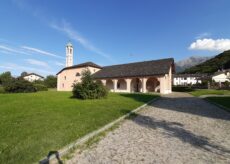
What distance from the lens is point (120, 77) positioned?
3384 centimetres

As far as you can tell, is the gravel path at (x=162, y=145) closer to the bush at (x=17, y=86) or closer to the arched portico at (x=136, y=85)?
the bush at (x=17, y=86)

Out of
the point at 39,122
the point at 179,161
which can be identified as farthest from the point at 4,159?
the point at 179,161

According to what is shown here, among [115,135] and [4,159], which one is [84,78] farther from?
[4,159]

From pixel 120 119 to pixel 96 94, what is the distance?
868 centimetres

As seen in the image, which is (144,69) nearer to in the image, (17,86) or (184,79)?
(17,86)

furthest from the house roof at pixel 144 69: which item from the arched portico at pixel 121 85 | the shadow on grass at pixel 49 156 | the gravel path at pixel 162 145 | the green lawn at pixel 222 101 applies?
the shadow on grass at pixel 49 156

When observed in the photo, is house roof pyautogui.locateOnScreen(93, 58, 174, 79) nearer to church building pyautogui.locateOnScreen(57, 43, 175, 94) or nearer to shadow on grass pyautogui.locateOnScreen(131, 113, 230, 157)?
church building pyautogui.locateOnScreen(57, 43, 175, 94)

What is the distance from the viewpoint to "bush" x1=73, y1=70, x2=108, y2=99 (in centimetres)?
1555

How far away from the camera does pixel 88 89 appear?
15.7 meters

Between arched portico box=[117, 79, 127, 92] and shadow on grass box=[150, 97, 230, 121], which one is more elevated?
arched portico box=[117, 79, 127, 92]

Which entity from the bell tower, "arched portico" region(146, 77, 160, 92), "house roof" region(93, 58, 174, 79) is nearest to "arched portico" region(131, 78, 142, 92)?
"arched portico" region(146, 77, 160, 92)

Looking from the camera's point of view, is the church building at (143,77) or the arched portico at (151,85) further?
the arched portico at (151,85)

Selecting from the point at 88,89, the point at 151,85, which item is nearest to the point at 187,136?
the point at 88,89

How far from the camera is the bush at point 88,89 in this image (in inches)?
612
